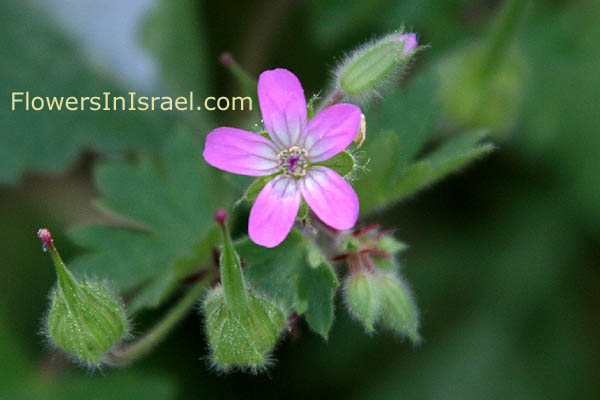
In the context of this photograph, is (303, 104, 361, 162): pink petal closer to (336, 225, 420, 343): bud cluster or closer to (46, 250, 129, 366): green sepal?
(336, 225, 420, 343): bud cluster

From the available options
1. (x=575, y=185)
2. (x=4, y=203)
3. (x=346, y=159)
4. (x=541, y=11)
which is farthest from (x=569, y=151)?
(x=4, y=203)

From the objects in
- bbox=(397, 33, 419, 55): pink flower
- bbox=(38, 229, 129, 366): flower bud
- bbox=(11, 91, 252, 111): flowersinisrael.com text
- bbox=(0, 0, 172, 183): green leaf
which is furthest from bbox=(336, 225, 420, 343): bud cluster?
bbox=(0, 0, 172, 183): green leaf

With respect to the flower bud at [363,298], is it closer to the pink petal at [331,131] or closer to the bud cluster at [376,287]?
the bud cluster at [376,287]

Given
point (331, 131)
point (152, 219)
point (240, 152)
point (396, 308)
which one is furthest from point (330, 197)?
point (152, 219)

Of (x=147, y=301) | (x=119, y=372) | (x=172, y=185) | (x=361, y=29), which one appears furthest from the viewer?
(x=361, y=29)

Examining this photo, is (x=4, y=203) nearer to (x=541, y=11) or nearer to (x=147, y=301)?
(x=147, y=301)

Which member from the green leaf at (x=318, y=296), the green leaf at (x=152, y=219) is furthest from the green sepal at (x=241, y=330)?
the green leaf at (x=152, y=219)

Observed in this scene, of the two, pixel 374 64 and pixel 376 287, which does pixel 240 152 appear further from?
pixel 376 287

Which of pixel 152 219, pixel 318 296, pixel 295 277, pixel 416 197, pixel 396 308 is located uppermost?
pixel 416 197
